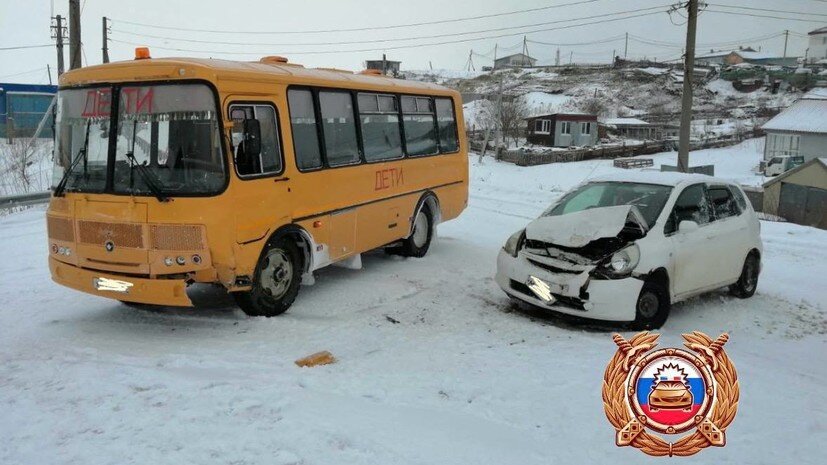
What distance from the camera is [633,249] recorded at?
639 centimetres

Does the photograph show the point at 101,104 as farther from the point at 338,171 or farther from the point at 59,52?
the point at 59,52

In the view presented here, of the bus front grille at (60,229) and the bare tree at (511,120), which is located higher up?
the bare tree at (511,120)

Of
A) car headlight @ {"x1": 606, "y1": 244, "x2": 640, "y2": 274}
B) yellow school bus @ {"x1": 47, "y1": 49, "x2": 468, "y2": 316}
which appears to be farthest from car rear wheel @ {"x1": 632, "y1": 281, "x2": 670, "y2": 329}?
yellow school bus @ {"x1": 47, "y1": 49, "x2": 468, "y2": 316}

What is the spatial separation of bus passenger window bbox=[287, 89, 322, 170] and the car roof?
3647 mm

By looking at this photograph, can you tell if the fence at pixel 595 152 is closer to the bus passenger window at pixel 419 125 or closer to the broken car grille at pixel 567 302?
the bus passenger window at pixel 419 125

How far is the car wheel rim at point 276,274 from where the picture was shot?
21.8 ft

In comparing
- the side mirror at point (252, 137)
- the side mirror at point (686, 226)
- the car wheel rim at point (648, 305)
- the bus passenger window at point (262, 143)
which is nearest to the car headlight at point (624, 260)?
the car wheel rim at point (648, 305)

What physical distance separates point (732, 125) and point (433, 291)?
5907 centimetres

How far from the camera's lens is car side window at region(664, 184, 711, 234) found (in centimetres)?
692

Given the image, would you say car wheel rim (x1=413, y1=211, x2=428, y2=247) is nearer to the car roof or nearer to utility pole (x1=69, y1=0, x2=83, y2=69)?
the car roof

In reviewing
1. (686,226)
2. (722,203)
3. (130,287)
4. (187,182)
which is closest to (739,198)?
(722,203)

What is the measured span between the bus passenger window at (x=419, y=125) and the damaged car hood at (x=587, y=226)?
335 centimetres

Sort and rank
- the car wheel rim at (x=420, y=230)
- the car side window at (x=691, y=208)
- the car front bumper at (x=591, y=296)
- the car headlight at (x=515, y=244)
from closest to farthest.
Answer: the car front bumper at (x=591, y=296), the car side window at (x=691, y=208), the car headlight at (x=515, y=244), the car wheel rim at (x=420, y=230)

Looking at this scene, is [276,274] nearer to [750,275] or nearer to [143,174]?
[143,174]
